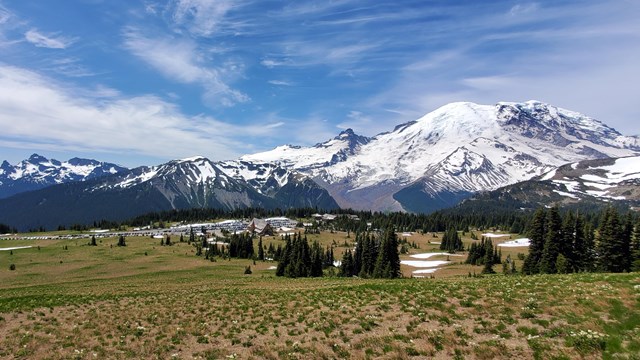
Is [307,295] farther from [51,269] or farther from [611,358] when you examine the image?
[51,269]

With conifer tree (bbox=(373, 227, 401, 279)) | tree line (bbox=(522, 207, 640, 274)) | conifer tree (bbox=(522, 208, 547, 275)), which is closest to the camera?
tree line (bbox=(522, 207, 640, 274))

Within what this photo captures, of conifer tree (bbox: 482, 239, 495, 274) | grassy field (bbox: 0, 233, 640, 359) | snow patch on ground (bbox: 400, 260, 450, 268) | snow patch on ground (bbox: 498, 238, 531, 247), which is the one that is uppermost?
grassy field (bbox: 0, 233, 640, 359)

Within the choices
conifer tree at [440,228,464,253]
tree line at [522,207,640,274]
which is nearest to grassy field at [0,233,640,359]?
tree line at [522,207,640,274]

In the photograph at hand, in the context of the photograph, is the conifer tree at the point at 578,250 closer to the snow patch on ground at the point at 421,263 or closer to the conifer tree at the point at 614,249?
the conifer tree at the point at 614,249

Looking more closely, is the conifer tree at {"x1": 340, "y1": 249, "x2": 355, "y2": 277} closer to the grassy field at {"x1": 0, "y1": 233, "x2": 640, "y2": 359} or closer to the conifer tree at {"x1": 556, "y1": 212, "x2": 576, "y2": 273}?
the conifer tree at {"x1": 556, "y1": 212, "x2": 576, "y2": 273}

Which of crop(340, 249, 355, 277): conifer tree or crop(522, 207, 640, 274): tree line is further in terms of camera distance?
crop(340, 249, 355, 277): conifer tree

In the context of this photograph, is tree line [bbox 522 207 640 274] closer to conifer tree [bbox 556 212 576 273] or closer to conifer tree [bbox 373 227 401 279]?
conifer tree [bbox 556 212 576 273]

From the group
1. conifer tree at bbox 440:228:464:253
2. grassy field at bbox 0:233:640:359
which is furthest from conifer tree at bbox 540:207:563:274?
conifer tree at bbox 440:228:464:253

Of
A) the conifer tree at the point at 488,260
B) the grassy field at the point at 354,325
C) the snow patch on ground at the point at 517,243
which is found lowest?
the snow patch on ground at the point at 517,243

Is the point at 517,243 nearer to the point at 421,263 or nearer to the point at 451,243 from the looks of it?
the point at 451,243

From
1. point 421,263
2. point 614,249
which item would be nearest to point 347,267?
point 421,263

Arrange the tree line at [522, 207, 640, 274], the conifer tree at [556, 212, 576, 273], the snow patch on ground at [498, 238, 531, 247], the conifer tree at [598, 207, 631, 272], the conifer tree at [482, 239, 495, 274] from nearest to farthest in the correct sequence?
the conifer tree at [598, 207, 631, 272], the tree line at [522, 207, 640, 274], the conifer tree at [556, 212, 576, 273], the conifer tree at [482, 239, 495, 274], the snow patch on ground at [498, 238, 531, 247]

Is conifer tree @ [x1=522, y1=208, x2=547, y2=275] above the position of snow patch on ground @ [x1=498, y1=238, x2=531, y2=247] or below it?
above

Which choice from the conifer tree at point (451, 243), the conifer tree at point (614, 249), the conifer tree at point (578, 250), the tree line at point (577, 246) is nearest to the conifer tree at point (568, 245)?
the tree line at point (577, 246)
